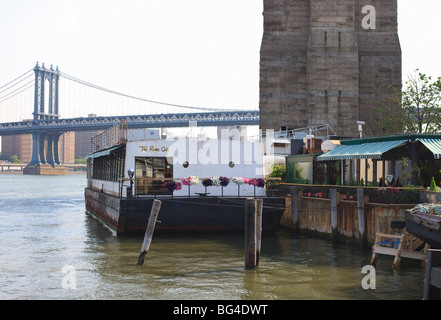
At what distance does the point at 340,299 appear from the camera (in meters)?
15.1

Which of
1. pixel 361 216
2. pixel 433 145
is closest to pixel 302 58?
pixel 433 145

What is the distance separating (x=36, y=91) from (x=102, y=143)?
163 metres

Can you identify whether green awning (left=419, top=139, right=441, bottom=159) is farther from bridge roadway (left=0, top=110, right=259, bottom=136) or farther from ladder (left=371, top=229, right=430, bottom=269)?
bridge roadway (left=0, top=110, right=259, bottom=136)

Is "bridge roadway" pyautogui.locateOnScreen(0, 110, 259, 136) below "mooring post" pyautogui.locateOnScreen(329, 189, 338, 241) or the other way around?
the other way around

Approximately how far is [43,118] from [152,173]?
555 feet

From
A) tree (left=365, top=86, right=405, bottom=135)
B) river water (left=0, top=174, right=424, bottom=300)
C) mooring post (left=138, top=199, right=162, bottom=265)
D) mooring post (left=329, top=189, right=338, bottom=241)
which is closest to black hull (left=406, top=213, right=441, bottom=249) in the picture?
river water (left=0, top=174, right=424, bottom=300)

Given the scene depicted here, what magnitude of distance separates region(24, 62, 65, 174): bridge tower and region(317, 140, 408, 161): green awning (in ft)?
485

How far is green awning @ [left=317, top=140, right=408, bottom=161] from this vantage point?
77.3 ft

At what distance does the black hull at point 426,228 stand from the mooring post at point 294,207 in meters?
11.3

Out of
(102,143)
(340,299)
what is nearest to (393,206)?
(340,299)

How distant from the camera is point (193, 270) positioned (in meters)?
18.6

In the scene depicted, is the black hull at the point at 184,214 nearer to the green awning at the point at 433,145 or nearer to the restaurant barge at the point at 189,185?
the restaurant barge at the point at 189,185

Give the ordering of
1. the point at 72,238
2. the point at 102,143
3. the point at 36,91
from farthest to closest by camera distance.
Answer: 1. the point at 36,91
2. the point at 102,143
3. the point at 72,238
